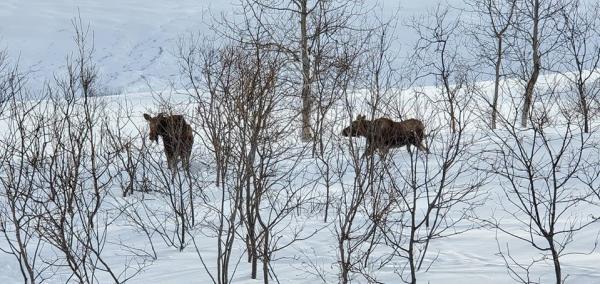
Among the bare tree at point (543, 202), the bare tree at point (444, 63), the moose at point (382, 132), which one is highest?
the bare tree at point (444, 63)

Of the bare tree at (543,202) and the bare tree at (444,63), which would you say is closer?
the bare tree at (543,202)

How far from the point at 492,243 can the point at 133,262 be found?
424 cm

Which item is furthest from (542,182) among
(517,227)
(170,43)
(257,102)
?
(170,43)

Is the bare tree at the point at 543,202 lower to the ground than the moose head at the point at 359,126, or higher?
lower

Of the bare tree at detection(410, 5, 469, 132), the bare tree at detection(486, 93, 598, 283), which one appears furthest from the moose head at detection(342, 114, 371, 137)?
the bare tree at detection(486, 93, 598, 283)

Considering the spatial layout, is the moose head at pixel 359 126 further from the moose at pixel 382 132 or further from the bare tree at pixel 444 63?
the bare tree at pixel 444 63

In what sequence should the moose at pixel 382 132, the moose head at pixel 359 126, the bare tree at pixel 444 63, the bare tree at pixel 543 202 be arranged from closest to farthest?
the bare tree at pixel 543 202 → the bare tree at pixel 444 63 → the moose at pixel 382 132 → the moose head at pixel 359 126

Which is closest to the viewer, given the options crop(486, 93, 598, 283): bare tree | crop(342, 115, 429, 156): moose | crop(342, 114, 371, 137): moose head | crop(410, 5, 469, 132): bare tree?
crop(486, 93, 598, 283): bare tree

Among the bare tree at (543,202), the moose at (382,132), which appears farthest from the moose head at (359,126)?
the bare tree at (543,202)

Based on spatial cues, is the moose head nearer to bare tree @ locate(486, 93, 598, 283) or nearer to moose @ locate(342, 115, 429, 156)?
moose @ locate(342, 115, 429, 156)

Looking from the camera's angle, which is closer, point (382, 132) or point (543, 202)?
point (543, 202)

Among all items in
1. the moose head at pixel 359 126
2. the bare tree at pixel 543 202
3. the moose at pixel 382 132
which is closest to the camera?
the bare tree at pixel 543 202

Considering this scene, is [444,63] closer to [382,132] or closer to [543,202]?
[382,132]

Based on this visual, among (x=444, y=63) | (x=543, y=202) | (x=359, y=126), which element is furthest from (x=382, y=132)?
(x=543, y=202)
